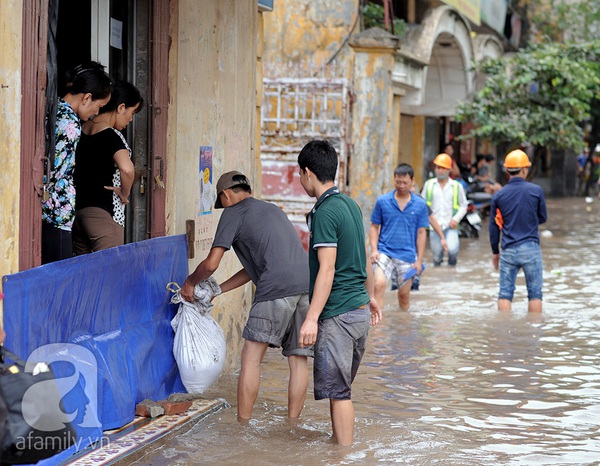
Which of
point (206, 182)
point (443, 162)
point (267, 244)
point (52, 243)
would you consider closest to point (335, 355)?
point (267, 244)

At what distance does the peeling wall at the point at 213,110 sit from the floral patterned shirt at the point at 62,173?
4.78 ft

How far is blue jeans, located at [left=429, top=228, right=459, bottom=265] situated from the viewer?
14727mm

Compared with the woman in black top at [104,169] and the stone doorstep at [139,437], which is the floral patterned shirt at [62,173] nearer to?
the woman in black top at [104,169]

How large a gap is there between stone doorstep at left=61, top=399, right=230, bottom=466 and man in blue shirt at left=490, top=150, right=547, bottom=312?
4807mm

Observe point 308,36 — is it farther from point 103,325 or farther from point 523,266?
point 103,325

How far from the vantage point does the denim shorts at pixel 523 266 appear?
418 inches

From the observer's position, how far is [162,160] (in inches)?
277

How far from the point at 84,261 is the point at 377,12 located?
542 inches

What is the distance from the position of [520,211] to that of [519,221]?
102 mm

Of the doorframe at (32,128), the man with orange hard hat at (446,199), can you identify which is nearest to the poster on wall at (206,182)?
the doorframe at (32,128)

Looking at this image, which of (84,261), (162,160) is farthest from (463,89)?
(84,261)

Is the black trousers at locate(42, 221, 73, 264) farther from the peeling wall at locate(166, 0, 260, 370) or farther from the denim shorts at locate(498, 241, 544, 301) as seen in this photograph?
the denim shorts at locate(498, 241, 544, 301)

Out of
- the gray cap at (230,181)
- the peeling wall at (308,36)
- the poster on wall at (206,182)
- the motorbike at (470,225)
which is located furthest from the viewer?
the motorbike at (470,225)

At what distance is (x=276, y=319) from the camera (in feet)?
21.1
